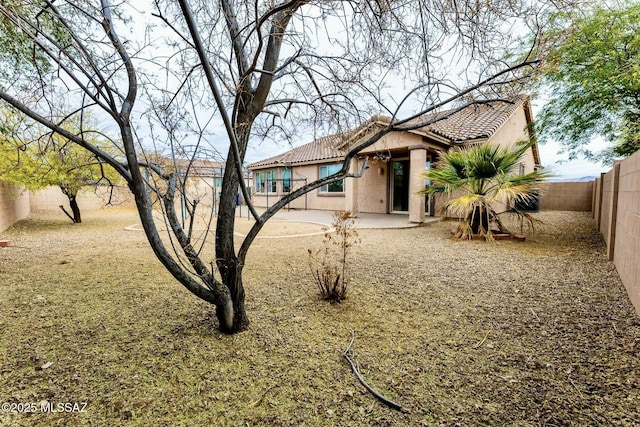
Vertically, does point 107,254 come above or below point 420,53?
below

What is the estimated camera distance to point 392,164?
45.7 feet

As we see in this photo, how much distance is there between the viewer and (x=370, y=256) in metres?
5.68

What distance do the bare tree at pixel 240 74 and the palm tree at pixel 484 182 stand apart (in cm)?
437

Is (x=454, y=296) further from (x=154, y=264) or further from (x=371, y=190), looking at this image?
(x=371, y=190)

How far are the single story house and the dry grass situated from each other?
2078 millimetres

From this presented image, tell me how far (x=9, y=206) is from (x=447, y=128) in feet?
40.8

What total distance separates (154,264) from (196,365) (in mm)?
3373

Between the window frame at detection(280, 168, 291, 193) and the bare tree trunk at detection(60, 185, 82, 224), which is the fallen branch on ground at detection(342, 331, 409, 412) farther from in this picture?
the window frame at detection(280, 168, 291, 193)

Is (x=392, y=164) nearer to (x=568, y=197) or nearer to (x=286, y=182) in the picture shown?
(x=286, y=182)

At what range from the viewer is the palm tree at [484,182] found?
661 centimetres

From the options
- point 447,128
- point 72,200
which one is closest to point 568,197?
point 447,128

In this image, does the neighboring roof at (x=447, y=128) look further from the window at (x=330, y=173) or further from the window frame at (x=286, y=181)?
the window frame at (x=286, y=181)

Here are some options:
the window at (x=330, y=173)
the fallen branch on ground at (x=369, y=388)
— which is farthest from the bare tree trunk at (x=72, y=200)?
the fallen branch on ground at (x=369, y=388)

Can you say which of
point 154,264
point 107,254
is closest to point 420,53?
point 154,264
